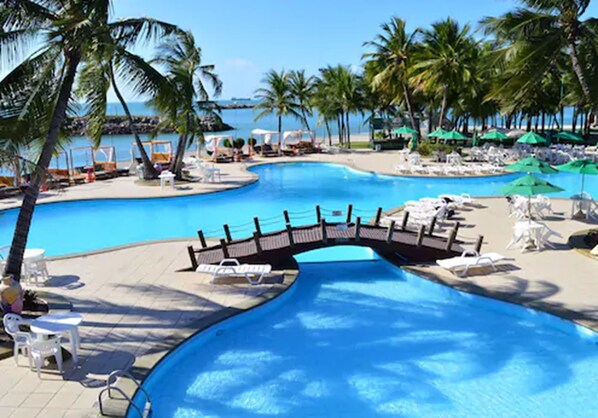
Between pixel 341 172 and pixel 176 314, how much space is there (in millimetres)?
20383

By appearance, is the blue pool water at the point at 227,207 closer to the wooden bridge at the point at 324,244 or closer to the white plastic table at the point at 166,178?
the white plastic table at the point at 166,178

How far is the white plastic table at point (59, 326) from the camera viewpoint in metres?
6.91

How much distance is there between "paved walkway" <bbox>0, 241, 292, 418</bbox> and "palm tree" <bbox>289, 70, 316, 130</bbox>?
25.9 m

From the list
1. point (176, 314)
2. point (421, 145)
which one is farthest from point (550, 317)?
point (421, 145)

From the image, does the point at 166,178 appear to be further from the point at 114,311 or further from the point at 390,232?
the point at 114,311

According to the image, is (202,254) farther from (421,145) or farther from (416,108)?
(416,108)

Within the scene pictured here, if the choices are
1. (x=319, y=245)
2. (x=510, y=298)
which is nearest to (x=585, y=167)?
(x=510, y=298)

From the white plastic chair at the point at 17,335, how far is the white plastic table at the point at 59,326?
172mm

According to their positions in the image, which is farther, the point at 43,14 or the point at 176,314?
the point at 176,314

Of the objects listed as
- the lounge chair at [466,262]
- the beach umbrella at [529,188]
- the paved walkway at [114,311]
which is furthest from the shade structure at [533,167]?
the paved walkway at [114,311]

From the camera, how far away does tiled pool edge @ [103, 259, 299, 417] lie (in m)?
6.18

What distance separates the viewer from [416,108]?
4256 centimetres

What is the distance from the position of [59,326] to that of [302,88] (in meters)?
32.6

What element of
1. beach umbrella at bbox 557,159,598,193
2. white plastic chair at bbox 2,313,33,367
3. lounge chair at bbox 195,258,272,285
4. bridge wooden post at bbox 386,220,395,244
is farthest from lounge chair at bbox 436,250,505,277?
white plastic chair at bbox 2,313,33,367
